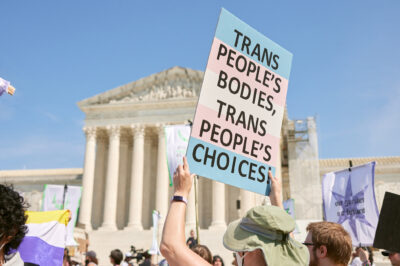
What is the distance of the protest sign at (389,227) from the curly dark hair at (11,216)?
3099 millimetres

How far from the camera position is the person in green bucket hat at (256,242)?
2.47 metres

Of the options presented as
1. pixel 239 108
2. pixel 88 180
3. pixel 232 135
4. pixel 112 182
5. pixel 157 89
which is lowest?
pixel 232 135

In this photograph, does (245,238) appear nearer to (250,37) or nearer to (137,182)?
(250,37)

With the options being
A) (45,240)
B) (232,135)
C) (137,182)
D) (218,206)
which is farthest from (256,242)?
(137,182)

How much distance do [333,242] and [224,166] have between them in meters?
1.56

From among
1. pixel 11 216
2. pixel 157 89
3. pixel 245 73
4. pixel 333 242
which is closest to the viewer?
pixel 11 216

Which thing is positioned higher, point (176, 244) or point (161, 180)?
point (161, 180)

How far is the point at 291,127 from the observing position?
183ft

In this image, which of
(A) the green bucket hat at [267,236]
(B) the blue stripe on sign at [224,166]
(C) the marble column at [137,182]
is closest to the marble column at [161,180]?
(C) the marble column at [137,182]

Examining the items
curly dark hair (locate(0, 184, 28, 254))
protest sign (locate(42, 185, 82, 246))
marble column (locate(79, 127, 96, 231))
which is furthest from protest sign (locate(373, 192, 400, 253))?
marble column (locate(79, 127, 96, 231))

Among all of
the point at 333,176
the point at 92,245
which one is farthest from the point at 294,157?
the point at 333,176

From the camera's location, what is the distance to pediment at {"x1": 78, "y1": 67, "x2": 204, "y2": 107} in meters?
45.6

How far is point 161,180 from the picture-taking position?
43.0m

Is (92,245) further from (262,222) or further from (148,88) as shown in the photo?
(262,222)
